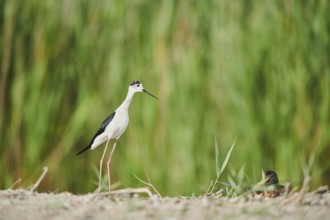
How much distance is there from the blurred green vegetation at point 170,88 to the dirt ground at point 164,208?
1908mm

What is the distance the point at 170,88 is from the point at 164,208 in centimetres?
221

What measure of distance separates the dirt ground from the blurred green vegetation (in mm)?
1908

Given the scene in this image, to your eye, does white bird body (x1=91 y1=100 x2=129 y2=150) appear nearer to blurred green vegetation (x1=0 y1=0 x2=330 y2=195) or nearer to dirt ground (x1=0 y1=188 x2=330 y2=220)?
dirt ground (x1=0 y1=188 x2=330 y2=220)

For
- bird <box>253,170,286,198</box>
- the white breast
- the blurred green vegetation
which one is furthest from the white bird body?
the blurred green vegetation

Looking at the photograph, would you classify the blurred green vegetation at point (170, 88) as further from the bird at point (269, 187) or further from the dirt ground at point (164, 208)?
the dirt ground at point (164, 208)

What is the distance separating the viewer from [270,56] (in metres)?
3.86

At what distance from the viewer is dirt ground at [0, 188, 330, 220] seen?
1624mm

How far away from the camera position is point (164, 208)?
171 cm

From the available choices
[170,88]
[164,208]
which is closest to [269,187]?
[164,208]

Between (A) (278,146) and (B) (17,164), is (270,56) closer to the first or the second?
(A) (278,146)

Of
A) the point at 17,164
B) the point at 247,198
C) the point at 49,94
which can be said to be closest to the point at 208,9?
the point at 49,94

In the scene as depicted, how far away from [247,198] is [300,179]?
1954 millimetres

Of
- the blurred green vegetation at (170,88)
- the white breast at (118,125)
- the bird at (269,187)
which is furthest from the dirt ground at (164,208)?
the blurred green vegetation at (170,88)

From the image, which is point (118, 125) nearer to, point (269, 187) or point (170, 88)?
point (269, 187)
